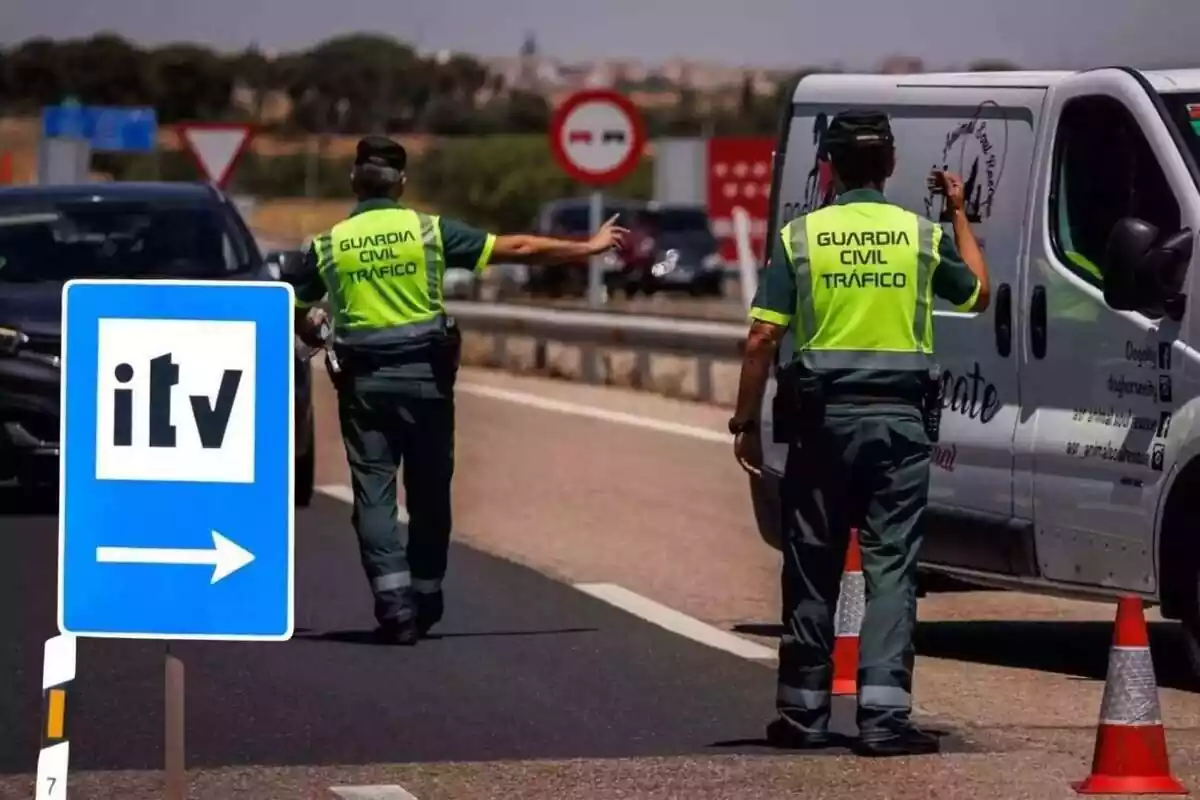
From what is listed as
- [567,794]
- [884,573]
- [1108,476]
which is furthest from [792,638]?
[1108,476]

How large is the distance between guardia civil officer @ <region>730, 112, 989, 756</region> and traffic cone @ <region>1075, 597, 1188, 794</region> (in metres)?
0.67

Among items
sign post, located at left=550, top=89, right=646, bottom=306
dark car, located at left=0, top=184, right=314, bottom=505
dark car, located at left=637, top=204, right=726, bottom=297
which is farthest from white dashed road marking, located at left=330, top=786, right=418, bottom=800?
dark car, located at left=637, top=204, right=726, bottom=297

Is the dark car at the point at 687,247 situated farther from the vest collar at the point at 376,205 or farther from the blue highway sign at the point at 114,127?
the vest collar at the point at 376,205

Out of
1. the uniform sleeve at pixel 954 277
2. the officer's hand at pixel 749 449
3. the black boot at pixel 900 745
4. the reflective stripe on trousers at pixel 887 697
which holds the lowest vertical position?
the black boot at pixel 900 745

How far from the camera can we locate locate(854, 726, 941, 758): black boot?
27.2ft

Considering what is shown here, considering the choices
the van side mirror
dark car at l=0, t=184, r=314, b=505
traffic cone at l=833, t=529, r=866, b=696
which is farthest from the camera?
dark car at l=0, t=184, r=314, b=505

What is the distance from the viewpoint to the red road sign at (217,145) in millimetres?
28016

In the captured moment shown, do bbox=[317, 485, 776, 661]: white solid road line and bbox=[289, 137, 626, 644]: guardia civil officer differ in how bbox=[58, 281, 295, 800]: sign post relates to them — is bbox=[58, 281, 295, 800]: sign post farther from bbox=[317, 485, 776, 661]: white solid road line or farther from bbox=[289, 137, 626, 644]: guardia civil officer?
bbox=[317, 485, 776, 661]: white solid road line

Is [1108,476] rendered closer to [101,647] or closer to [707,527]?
[101,647]

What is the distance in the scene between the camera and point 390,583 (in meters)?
10.7

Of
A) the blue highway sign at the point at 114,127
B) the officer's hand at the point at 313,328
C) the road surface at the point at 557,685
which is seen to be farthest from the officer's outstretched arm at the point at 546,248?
the blue highway sign at the point at 114,127

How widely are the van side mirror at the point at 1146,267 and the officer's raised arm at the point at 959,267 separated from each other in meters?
0.78

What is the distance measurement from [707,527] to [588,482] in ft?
7.36

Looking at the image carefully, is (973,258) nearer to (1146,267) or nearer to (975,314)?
(1146,267)
